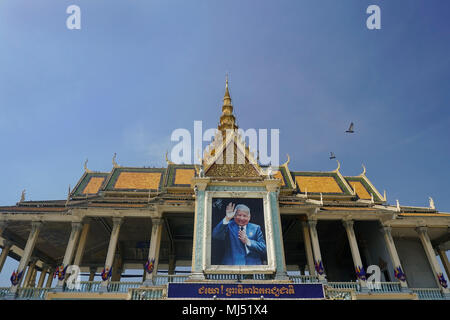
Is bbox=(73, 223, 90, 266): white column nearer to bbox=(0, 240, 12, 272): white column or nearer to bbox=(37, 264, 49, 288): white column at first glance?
bbox=(0, 240, 12, 272): white column

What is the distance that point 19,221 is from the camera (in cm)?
2222

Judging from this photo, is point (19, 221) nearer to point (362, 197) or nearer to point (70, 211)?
point (70, 211)

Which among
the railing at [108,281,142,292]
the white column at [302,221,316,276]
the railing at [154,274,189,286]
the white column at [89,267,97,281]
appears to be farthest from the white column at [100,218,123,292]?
the white column at [302,221,316,276]

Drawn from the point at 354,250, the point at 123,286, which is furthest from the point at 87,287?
the point at 354,250

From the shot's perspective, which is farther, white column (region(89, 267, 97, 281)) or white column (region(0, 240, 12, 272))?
white column (region(89, 267, 97, 281))

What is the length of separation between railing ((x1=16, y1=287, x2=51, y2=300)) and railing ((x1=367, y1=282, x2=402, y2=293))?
792 inches

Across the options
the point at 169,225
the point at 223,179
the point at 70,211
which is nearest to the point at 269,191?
the point at 223,179

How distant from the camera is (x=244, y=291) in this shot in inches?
633

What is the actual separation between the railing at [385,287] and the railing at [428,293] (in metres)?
0.99

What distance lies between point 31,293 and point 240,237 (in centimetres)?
1324

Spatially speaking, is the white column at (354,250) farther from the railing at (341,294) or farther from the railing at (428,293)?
the railing at (428,293)

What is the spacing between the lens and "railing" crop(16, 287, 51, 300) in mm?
18645

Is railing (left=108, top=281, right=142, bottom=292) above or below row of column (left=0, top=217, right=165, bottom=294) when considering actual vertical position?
below
